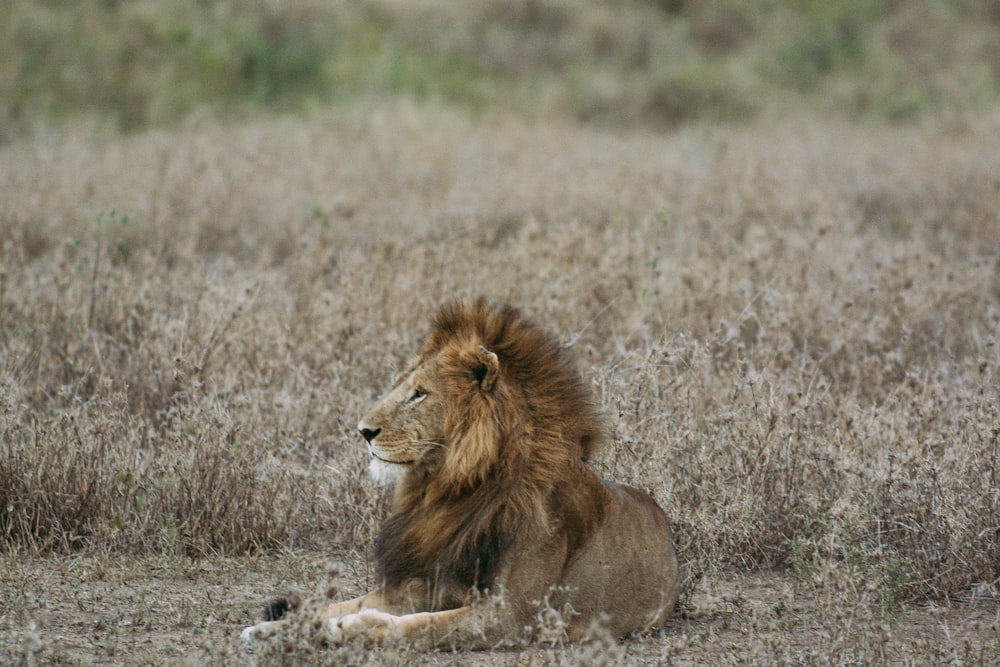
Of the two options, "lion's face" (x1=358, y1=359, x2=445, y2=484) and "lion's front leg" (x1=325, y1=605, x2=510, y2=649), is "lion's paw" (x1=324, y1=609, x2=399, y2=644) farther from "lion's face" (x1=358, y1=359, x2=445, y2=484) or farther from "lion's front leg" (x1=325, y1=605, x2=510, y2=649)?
"lion's face" (x1=358, y1=359, x2=445, y2=484)

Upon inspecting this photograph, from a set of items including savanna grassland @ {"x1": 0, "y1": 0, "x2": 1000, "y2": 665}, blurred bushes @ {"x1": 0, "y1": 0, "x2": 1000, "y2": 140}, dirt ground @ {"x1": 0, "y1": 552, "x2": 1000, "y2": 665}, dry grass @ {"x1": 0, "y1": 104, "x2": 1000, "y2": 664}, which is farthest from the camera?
blurred bushes @ {"x1": 0, "y1": 0, "x2": 1000, "y2": 140}

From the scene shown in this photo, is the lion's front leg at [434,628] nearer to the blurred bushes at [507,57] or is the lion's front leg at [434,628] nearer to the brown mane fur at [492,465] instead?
the brown mane fur at [492,465]

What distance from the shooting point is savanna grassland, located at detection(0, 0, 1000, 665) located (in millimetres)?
4609

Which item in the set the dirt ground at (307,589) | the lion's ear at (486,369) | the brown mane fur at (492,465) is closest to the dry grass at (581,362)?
the dirt ground at (307,589)

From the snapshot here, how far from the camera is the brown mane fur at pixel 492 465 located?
4078 millimetres

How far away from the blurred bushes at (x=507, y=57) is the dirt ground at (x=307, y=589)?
1228 cm

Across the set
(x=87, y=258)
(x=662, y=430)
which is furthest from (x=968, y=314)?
(x=87, y=258)

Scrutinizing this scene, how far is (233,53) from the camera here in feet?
66.4

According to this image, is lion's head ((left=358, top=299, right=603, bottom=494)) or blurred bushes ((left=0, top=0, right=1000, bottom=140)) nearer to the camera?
lion's head ((left=358, top=299, right=603, bottom=494))

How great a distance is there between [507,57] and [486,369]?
19233mm

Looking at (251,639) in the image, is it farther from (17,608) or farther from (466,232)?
(466,232)

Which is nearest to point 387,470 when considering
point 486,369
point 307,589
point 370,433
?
point 370,433

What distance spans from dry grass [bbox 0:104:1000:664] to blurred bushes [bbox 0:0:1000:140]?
710 centimetres

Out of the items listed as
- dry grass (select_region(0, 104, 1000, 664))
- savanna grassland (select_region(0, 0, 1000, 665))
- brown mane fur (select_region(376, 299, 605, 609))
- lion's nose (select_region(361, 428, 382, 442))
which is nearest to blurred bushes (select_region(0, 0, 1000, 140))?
savanna grassland (select_region(0, 0, 1000, 665))
